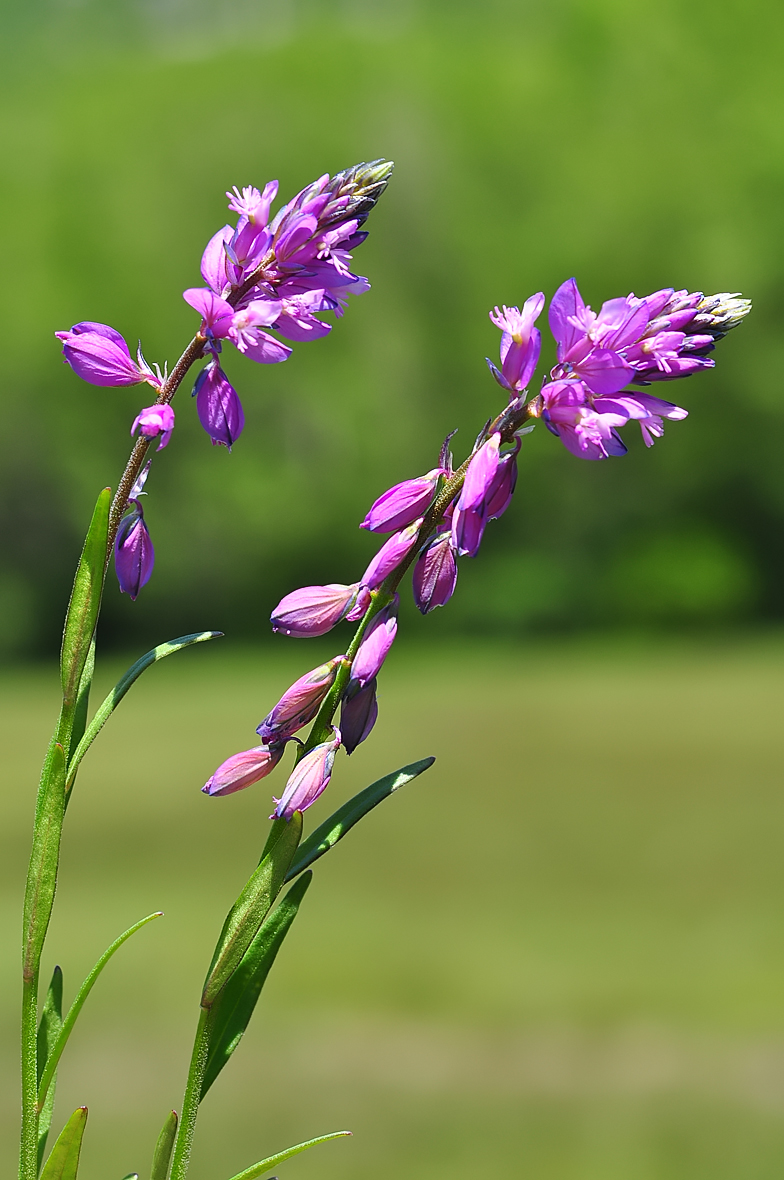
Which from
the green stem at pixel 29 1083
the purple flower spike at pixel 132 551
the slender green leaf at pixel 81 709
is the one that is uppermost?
the purple flower spike at pixel 132 551

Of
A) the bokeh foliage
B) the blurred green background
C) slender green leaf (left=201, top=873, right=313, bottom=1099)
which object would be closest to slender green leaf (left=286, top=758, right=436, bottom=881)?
slender green leaf (left=201, top=873, right=313, bottom=1099)

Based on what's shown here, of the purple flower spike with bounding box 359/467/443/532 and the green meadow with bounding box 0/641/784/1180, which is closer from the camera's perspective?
the purple flower spike with bounding box 359/467/443/532

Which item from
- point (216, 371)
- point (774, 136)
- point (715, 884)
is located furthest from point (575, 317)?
point (774, 136)

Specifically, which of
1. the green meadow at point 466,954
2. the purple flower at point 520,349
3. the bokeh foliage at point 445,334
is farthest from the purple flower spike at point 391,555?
the bokeh foliage at point 445,334

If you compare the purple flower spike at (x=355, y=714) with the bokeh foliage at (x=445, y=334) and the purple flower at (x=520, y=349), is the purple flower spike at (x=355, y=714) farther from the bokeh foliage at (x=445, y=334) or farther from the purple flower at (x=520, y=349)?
the bokeh foliage at (x=445, y=334)

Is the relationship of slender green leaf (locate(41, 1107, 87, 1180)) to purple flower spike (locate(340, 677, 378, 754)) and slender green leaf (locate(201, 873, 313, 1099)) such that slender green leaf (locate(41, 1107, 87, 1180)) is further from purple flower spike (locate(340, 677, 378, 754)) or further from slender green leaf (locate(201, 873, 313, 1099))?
purple flower spike (locate(340, 677, 378, 754))

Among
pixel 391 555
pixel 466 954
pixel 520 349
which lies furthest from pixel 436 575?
pixel 466 954
